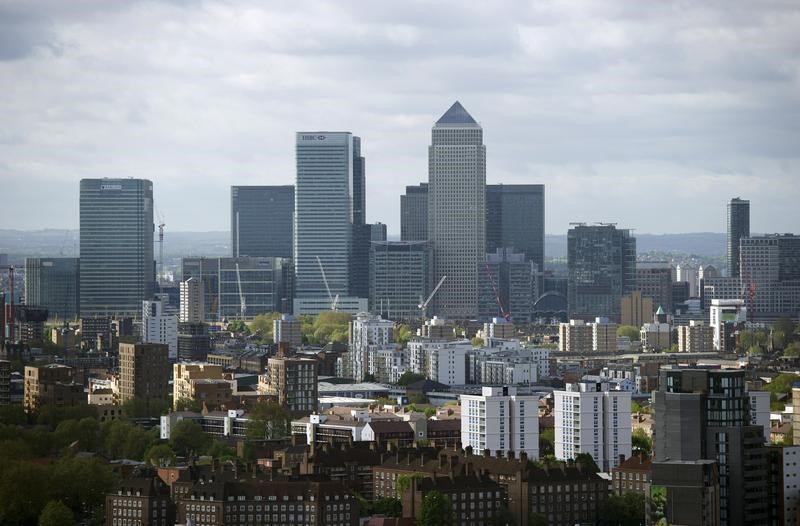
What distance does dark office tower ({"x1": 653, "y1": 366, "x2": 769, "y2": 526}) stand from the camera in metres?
75.0

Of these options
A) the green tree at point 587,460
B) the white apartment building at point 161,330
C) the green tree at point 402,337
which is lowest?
the green tree at point 587,460

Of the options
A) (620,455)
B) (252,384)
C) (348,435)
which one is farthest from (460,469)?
(252,384)

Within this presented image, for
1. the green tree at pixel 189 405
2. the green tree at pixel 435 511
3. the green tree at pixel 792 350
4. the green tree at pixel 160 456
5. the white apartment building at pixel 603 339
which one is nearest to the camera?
the green tree at pixel 435 511

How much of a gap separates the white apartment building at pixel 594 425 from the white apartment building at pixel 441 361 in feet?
185

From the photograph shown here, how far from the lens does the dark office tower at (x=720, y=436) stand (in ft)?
246

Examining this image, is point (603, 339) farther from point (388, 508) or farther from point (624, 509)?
point (624, 509)

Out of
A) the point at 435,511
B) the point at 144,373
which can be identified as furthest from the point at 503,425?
the point at 144,373

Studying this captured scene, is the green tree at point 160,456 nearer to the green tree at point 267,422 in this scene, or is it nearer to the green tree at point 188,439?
the green tree at point 188,439

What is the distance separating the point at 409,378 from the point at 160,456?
55.9 meters

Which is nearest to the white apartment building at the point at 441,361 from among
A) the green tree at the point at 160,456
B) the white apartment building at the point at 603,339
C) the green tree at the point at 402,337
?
the green tree at the point at 402,337

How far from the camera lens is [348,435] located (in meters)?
104

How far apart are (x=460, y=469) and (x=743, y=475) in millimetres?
11781

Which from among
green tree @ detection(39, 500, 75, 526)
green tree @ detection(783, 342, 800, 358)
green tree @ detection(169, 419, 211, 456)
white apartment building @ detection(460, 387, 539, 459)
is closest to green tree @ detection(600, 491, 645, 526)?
green tree @ detection(39, 500, 75, 526)

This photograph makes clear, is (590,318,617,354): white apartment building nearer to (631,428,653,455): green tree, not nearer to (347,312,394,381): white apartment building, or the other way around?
(347,312,394,381): white apartment building
